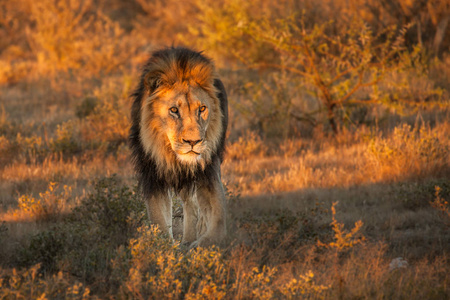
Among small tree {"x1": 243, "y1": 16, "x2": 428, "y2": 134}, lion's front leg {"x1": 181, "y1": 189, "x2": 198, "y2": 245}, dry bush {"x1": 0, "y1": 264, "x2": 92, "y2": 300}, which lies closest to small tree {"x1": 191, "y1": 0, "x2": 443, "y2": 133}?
small tree {"x1": 243, "y1": 16, "x2": 428, "y2": 134}

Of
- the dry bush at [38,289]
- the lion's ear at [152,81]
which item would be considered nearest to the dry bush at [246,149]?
the lion's ear at [152,81]

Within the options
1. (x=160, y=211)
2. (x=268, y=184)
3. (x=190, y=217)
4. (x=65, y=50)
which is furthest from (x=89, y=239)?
(x=65, y=50)

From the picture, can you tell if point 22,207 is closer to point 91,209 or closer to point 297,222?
point 91,209

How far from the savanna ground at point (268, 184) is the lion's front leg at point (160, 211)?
17cm

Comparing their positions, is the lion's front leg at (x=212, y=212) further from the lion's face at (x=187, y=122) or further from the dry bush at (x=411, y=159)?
the dry bush at (x=411, y=159)

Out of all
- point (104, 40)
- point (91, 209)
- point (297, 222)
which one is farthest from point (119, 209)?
point (104, 40)

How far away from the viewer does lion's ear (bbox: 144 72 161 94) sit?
435 cm

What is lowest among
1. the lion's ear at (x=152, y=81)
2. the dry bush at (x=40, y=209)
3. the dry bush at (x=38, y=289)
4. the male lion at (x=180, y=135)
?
the dry bush at (x=40, y=209)

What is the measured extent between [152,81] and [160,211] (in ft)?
3.60

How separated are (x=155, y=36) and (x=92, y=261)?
16.5 m

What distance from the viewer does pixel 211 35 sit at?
11.5m

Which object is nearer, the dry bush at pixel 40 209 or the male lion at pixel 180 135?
the male lion at pixel 180 135

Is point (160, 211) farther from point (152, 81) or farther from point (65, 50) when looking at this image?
point (65, 50)

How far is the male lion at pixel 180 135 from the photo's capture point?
4.23 meters
